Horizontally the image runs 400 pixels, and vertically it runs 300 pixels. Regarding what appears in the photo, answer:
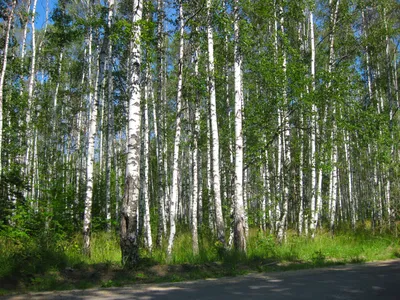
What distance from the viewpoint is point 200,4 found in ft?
42.0

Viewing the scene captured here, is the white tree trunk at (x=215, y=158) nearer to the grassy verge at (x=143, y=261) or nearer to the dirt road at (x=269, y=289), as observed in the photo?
the grassy verge at (x=143, y=261)

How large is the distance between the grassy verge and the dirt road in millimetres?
678

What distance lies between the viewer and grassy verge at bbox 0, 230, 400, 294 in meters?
7.81

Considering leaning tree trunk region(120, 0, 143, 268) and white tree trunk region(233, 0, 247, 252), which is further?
white tree trunk region(233, 0, 247, 252)

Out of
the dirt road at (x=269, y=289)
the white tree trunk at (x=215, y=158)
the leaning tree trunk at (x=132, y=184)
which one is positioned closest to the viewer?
the dirt road at (x=269, y=289)

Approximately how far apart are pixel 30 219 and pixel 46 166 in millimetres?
10650

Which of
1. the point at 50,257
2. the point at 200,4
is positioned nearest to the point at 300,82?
the point at 200,4

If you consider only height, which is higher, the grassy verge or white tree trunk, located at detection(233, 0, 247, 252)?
white tree trunk, located at detection(233, 0, 247, 252)

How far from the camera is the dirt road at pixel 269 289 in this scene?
20.5 ft

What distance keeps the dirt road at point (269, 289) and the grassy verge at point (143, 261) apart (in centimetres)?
68

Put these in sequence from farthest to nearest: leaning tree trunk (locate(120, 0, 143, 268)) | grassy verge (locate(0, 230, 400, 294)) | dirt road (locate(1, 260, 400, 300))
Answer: leaning tree trunk (locate(120, 0, 143, 268)) → grassy verge (locate(0, 230, 400, 294)) → dirt road (locate(1, 260, 400, 300))


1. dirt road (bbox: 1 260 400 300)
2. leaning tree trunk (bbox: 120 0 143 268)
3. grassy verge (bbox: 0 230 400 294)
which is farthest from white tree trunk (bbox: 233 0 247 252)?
leaning tree trunk (bbox: 120 0 143 268)

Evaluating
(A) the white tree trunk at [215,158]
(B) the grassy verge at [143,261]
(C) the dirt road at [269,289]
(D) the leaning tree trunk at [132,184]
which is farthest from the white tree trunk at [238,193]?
(D) the leaning tree trunk at [132,184]

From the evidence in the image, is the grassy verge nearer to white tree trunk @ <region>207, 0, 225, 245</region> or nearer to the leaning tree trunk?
the leaning tree trunk
